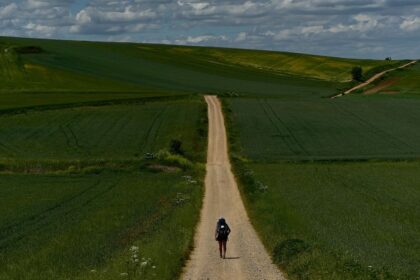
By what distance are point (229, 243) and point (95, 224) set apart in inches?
308

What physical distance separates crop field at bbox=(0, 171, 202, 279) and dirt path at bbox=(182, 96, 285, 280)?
2.42 feet

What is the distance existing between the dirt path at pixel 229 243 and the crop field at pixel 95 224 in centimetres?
74

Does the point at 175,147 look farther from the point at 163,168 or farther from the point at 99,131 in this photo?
the point at 99,131

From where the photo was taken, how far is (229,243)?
31.9m

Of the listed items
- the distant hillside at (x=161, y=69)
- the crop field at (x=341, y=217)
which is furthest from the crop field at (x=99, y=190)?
the distant hillside at (x=161, y=69)

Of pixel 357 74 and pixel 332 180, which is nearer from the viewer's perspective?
pixel 332 180

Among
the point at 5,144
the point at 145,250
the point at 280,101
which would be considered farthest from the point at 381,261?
the point at 280,101

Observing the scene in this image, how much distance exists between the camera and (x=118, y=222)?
119 feet

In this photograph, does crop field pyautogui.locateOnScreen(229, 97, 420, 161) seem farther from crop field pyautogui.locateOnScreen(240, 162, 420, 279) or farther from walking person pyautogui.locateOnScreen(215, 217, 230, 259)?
walking person pyautogui.locateOnScreen(215, 217, 230, 259)

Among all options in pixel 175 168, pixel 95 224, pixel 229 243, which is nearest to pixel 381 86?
pixel 175 168

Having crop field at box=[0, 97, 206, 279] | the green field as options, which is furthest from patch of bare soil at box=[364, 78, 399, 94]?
crop field at box=[0, 97, 206, 279]

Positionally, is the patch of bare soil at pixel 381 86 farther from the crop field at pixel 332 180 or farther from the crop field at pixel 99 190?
the crop field at pixel 99 190

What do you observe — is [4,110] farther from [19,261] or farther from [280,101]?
[19,261]

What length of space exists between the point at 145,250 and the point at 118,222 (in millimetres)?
9899
